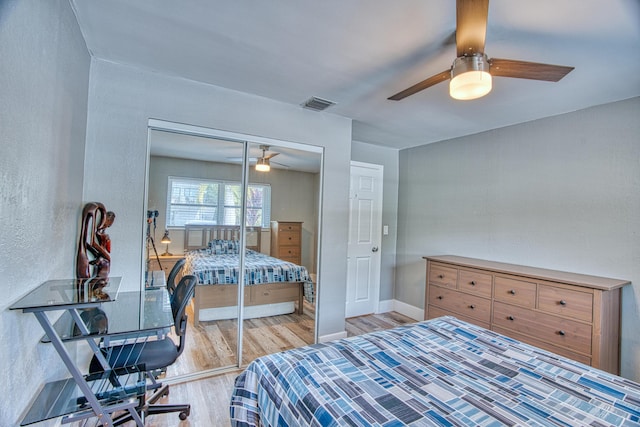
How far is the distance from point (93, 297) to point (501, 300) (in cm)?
314

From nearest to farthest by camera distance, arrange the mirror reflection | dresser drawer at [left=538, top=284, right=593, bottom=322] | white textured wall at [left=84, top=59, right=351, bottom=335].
→ 1. white textured wall at [left=84, top=59, right=351, bottom=335]
2. dresser drawer at [left=538, top=284, right=593, bottom=322]
3. the mirror reflection

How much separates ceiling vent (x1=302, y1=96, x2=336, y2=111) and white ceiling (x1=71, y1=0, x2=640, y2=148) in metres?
0.10

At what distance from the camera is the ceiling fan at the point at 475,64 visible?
1.41m

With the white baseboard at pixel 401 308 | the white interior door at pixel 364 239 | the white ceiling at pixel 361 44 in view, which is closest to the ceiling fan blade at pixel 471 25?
the white ceiling at pixel 361 44

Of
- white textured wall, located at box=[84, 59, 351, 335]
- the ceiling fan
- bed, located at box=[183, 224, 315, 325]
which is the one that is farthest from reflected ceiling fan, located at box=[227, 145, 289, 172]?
the ceiling fan

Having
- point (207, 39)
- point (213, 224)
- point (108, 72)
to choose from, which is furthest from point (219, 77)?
point (213, 224)

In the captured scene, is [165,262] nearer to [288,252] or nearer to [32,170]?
[288,252]

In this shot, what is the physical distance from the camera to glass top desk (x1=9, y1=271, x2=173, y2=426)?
1.26m

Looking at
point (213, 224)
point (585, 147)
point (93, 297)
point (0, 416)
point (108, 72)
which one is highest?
point (108, 72)

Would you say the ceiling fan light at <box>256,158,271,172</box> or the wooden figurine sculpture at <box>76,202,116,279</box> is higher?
the ceiling fan light at <box>256,158,271,172</box>

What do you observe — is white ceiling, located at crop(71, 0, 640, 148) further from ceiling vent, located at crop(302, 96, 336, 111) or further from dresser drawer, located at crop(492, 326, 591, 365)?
dresser drawer, located at crop(492, 326, 591, 365)

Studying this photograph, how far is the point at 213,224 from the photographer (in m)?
2.73

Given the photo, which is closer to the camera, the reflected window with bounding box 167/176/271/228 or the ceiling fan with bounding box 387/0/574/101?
the ceiling fan with bounding box 387/0/574/101

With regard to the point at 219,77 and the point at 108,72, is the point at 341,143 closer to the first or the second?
the point at 219,77
